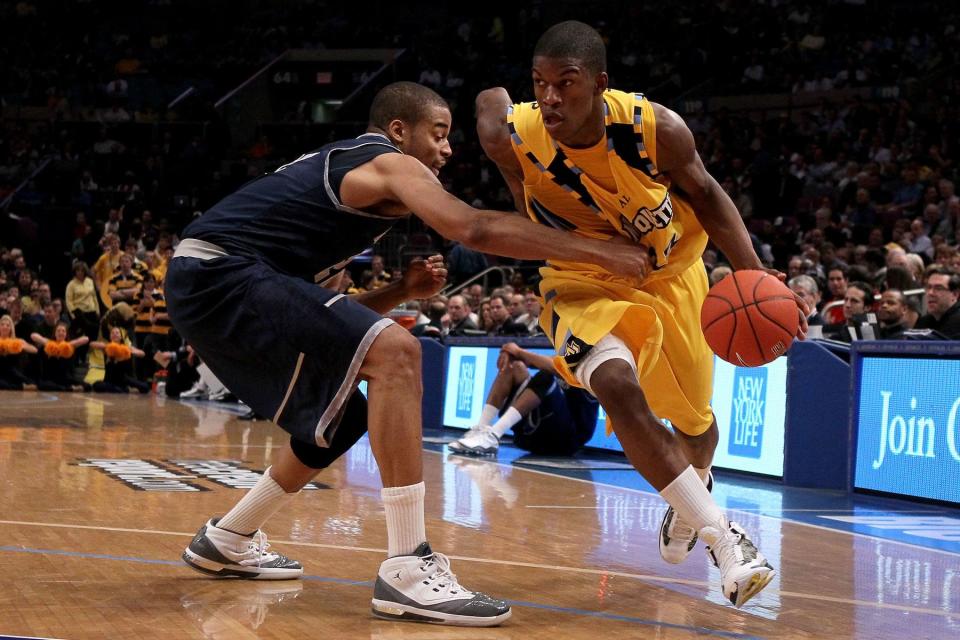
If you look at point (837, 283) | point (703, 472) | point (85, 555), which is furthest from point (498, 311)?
point (85, 555)

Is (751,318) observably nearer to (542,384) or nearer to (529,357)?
(529,357)

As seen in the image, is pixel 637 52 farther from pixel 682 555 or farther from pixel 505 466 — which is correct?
pixel 682 555

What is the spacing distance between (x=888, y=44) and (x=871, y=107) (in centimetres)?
312

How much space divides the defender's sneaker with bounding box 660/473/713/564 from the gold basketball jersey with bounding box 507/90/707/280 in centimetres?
86

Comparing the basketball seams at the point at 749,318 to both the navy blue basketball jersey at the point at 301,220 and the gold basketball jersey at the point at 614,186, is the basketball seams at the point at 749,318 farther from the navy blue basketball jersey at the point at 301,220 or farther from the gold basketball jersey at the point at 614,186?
the navy blue basketball jersey at the point at 301,220

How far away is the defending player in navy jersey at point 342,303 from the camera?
10.9 ft

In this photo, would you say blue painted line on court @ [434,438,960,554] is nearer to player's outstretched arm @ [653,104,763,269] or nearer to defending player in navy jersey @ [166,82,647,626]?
player's outstretched arm @ [653,104,763,269]

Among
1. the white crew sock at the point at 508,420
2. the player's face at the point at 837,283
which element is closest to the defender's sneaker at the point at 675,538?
the white crew sock at the point at 508,420

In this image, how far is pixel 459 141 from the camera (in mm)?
23625

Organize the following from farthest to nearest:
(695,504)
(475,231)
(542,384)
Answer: (542,384), (695,504), (475,231)

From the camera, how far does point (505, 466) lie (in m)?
8.04

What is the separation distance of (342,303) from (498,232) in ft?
1.70

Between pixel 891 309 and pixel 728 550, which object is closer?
pixel 728 550

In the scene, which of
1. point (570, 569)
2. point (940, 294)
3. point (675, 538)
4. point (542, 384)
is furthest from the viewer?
point (542, 384)
